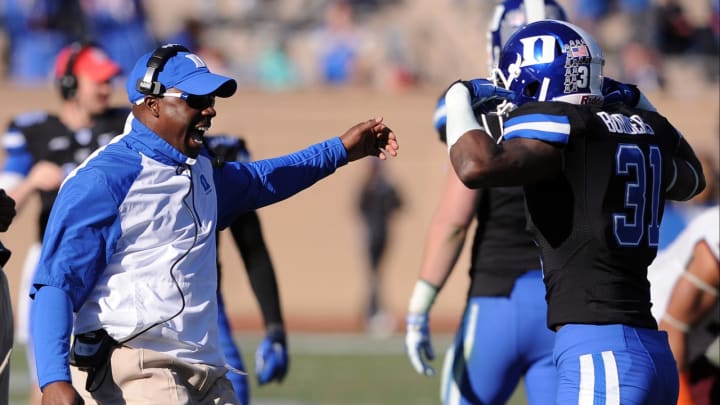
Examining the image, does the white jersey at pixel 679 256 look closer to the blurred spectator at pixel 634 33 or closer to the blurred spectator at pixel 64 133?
the blurred spectator at pixel 64 133

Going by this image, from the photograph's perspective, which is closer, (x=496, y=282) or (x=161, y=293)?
(x=161, y=293)

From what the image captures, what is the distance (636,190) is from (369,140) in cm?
104

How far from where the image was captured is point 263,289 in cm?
557

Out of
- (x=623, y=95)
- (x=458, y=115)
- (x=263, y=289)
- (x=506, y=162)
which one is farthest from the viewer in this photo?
(x=263, y=289)

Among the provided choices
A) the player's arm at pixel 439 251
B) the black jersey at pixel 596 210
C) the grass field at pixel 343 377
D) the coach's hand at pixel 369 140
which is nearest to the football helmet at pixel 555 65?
the black jersey at pixel 596 210

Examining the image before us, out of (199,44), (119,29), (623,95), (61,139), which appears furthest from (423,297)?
(119,29)

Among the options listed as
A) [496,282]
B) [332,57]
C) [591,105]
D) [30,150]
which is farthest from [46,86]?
[591,105]

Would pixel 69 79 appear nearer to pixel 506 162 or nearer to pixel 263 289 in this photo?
pixel 263 289

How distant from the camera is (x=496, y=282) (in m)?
4.97

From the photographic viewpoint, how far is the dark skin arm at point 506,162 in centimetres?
364

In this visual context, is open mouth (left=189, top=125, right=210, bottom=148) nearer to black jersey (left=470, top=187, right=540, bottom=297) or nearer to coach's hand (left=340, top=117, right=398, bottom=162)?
coach's hand (left=340, top=117, right=398, bottom=162)

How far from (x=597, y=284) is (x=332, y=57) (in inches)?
507

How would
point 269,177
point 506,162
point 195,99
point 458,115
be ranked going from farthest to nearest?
1. point 269,177
2. point 195,99
3. point 458,115
4. point 506,162

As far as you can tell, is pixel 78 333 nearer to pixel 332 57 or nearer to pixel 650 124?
pixel 650 124
